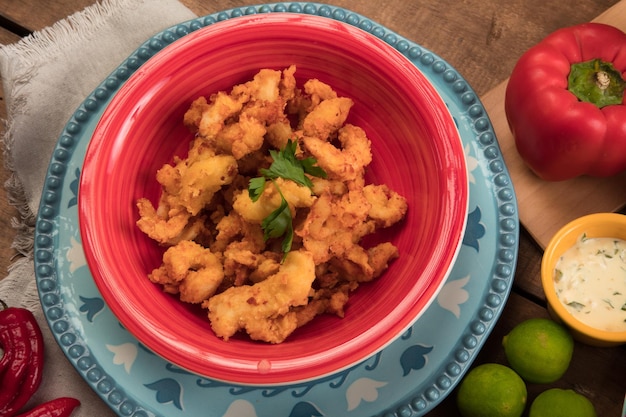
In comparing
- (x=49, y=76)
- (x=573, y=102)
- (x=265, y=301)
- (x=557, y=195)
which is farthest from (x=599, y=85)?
(x=49, y=76)

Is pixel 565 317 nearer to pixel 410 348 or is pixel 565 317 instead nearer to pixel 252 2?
pixel 410 348

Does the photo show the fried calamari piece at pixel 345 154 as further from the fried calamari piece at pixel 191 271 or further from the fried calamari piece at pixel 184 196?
the fried calamari piece at pixel 191 271

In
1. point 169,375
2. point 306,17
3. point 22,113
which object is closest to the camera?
point 306,17

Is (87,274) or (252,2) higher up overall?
(252,2)

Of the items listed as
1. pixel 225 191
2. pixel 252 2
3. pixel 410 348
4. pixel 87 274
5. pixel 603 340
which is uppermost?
pixel 252 2

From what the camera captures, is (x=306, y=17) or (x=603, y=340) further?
(x=603, y=340)

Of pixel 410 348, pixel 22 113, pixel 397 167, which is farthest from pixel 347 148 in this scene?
pixel 22 113

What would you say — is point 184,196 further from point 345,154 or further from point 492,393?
point 492,393

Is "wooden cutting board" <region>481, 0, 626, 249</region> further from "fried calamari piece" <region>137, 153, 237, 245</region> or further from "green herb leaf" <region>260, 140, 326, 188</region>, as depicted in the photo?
"fried calamari piece" <region>137, 153, 237, 245</region>

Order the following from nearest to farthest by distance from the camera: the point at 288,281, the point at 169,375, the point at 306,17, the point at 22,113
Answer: the point at 288,281, the point at 306,17, the point at 169,375, the point at 22,113
